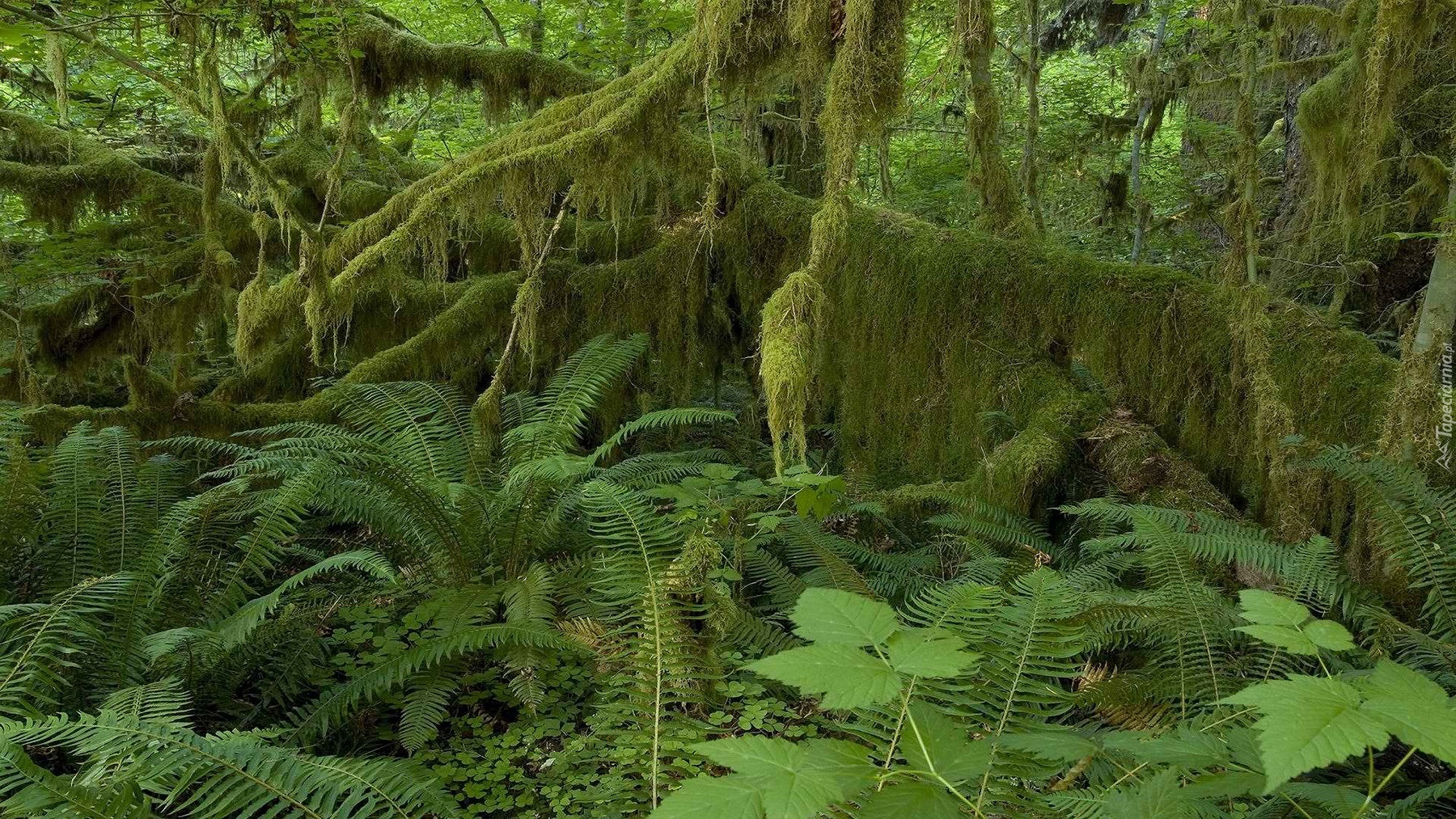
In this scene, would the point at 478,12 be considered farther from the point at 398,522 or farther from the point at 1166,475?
the point at 1166,475

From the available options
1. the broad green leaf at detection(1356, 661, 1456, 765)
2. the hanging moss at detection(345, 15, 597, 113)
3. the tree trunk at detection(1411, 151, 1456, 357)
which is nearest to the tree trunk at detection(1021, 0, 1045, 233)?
the tree trunk at detection(1411, 151, 1456, 357)

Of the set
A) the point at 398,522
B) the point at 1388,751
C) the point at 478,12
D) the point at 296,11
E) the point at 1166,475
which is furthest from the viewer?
the point at 478,12

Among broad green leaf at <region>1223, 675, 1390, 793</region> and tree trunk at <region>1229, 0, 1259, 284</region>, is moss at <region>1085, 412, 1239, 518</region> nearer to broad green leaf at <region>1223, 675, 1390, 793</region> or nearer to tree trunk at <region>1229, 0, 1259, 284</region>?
tree trunk at <region>1229, 0, 1259, 284</region>

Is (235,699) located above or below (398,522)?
below

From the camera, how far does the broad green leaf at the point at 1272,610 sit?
1.43m

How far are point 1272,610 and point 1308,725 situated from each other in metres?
0.38

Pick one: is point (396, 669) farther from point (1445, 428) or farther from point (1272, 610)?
point (1445, 428)

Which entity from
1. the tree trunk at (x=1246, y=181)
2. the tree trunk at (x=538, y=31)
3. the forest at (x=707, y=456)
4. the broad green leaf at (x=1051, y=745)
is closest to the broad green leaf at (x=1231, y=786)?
the forest at (x=707, y=456)

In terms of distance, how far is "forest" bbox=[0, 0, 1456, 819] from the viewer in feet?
6.05

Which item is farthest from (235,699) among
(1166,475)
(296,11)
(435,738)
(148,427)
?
(1166,475)

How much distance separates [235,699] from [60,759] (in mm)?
496

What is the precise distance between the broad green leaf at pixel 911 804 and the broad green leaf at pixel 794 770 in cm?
4

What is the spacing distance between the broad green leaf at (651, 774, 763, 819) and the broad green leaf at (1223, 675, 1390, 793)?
0.65 metres

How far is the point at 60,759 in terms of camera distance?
235 centimetres
